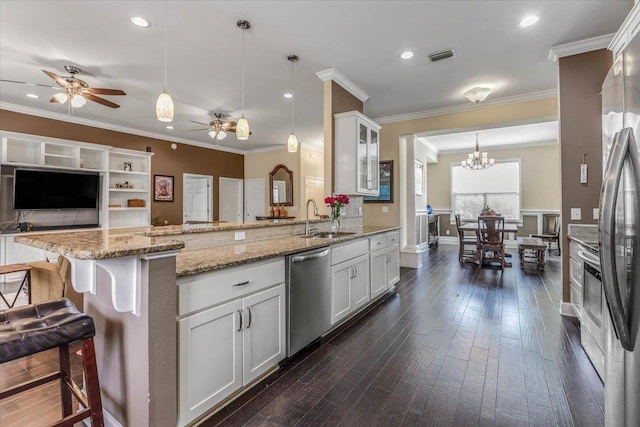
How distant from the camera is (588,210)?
3078 mm

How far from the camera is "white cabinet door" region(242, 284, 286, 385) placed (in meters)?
1.82

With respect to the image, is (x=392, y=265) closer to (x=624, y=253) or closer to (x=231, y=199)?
(x=624, y=253)

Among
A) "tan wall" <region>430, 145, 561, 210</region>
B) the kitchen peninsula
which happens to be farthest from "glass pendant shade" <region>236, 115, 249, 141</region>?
"tan wall" <region>430, 145, 561, 210</region>

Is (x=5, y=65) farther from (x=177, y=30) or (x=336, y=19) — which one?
(x=336, y=19)

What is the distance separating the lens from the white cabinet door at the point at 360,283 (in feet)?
10.1

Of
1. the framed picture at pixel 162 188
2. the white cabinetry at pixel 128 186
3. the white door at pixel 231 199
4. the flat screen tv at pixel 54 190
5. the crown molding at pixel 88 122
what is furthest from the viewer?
the white door at pixel 231 199

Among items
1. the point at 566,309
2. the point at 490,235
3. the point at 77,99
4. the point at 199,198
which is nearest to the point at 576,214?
the point at 566,309

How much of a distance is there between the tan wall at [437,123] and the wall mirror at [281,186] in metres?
2.80

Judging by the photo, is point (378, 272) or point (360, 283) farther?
point (378, 272)

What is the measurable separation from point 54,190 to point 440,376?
6316 mm

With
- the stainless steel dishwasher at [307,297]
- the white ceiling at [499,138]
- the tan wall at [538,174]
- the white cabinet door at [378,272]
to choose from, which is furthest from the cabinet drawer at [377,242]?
the tan wall at [538,174]

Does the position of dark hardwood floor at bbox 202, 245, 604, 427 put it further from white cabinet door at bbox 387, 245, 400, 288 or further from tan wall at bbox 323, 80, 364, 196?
tan wall at bbox 323, 80, 364, 196

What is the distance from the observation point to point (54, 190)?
196 inches

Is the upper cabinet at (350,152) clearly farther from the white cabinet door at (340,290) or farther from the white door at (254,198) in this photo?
the white door at (254,198)
